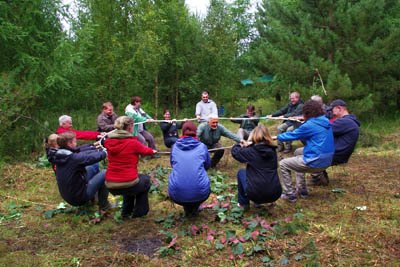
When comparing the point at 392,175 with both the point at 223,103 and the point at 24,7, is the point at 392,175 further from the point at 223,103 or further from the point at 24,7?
the point at 223,103

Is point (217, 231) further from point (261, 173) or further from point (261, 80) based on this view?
point (261, 80)

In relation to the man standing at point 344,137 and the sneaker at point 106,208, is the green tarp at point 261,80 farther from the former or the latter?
the sneaker at point 106,208

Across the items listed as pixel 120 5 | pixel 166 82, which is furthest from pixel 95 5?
pixel 166 82

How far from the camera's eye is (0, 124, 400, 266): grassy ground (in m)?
3.79

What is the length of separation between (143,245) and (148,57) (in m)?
8.85

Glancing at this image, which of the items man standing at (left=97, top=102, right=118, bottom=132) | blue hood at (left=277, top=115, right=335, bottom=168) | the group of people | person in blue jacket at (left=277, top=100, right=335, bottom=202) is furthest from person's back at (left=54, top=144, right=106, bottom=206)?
man standing at (left=97, top=102, right=118, bottom=132)

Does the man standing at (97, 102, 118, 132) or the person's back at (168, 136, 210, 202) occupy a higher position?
the man standing at (97, 102, 118, 132)

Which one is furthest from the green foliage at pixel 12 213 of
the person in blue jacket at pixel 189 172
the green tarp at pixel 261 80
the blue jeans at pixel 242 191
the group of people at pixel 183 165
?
the green tarp at pixel 261 80

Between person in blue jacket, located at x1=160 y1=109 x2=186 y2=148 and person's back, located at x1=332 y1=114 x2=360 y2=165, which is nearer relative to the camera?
person's back, located at x1=332 y1=114 x2=360 y2=165

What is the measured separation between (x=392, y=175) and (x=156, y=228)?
461 cm

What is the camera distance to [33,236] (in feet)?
15.0

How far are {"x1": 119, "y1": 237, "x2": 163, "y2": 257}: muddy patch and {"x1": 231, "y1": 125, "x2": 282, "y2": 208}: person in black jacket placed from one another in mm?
1323

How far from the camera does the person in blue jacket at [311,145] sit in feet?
17.4

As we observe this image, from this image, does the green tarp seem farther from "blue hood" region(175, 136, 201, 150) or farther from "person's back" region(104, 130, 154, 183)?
"person's back" region(104, 130, 154, 183)
